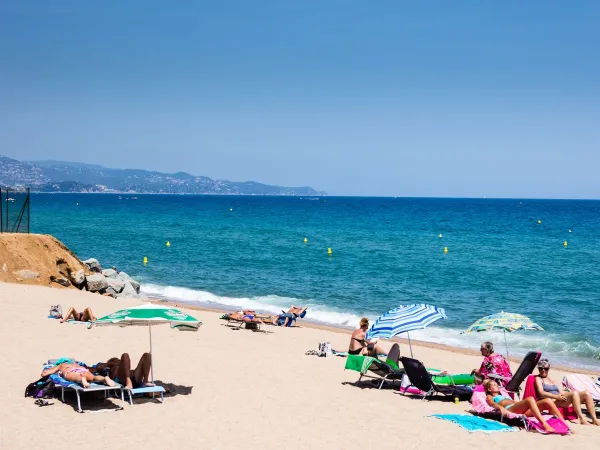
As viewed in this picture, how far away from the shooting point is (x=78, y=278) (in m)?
23.5

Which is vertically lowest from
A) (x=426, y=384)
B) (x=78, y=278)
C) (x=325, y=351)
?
(x=78, y=278)

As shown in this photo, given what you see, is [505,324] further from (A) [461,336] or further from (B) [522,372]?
(A) [461,336]

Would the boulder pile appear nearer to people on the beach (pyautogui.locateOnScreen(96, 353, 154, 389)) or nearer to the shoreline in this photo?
the shoreline

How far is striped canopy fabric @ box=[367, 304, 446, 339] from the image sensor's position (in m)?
11.2

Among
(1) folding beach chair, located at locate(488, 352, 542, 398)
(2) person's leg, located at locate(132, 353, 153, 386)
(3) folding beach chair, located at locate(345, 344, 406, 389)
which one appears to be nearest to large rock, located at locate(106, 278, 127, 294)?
(2) person's leg, located at locate(132, 353, 153, 386)

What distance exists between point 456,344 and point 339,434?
37.0ft

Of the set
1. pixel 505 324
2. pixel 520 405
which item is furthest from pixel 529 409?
pixel 505 324

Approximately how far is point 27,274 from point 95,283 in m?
2.47

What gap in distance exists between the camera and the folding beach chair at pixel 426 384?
1096 cm

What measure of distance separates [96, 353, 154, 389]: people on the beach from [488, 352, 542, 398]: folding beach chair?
609cm

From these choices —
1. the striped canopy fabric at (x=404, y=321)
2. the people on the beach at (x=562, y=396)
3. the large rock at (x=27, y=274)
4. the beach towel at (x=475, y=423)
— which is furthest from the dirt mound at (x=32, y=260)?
the people on the beach at (x=562, y=396)

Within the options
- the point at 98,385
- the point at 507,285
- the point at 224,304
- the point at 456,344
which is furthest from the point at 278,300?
the point at 98,385

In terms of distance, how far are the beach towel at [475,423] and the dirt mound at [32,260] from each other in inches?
701

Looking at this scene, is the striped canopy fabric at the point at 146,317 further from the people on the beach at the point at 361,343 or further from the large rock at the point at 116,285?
the large rock at the point at 116,285
